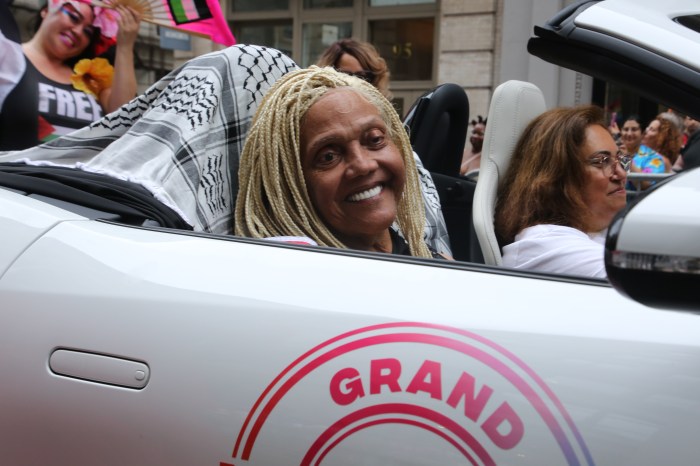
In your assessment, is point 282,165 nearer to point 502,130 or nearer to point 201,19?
point 502,130

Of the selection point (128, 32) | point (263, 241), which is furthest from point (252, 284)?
point (128, 32)

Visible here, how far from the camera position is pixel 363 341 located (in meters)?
1.21

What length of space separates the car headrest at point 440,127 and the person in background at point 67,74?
119cm

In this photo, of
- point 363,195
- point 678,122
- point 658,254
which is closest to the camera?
point 658,254

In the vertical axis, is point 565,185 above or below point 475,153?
above

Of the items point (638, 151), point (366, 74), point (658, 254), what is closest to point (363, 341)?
point (658, 254)

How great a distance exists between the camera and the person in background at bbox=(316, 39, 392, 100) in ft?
13.0

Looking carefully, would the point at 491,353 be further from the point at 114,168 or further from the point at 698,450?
the point at 114,168

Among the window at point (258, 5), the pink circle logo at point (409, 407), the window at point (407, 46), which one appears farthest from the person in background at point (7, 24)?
the window at point (258, 5)

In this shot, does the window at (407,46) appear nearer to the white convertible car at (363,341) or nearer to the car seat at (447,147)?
the car seat at (447,147)

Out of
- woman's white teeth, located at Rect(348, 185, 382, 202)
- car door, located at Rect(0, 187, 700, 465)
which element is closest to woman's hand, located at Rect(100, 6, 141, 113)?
woman's white teeth, located at Rect(348, 185, 382, 202)

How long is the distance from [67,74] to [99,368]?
2267 millimetres

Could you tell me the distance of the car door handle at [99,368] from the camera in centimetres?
133

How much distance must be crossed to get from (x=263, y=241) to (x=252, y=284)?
6.1 inches
